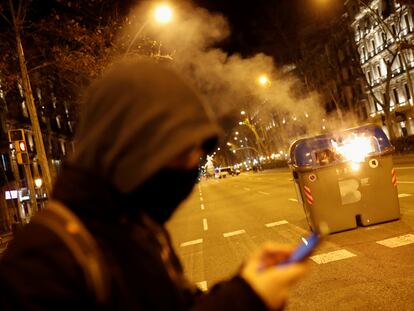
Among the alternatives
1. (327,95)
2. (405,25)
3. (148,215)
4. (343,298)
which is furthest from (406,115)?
(148,215)

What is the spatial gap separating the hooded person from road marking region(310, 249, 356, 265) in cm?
608

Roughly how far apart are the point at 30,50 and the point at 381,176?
1226 cm

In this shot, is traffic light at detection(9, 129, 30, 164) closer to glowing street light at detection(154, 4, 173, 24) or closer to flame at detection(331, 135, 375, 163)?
glowing street light at detection(154, 4, 173, 24)

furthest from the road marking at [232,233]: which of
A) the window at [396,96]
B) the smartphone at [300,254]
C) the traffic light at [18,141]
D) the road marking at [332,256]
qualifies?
the window at [396,96]

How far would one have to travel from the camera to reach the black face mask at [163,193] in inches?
49.9

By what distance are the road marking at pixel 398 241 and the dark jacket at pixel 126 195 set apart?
675cm

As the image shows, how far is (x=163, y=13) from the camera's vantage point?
1403 centimetres

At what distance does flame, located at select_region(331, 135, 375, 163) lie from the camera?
8938 millimetres

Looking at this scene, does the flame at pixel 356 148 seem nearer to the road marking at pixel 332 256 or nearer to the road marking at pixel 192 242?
the road marking at pixel 332 256

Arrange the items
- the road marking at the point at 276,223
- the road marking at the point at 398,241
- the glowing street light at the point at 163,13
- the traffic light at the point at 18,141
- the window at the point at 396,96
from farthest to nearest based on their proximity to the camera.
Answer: the window at the point at 396,96
the glowing street light at the point at 163,13
the traffic light at the point at 18,141
the road marking at the point at 276,223
the road marking at the point at 398,241

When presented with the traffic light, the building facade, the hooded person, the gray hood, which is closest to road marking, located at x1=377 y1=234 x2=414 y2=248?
the hooded person

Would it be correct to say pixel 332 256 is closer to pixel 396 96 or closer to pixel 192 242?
pixel 192 242

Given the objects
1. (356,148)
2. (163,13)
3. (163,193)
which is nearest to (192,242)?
(356,148)

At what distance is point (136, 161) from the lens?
118cm
